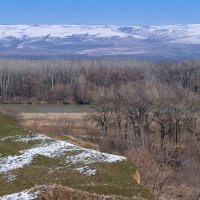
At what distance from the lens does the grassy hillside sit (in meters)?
14.4

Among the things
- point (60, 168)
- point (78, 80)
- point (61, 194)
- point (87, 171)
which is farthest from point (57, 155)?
point (78, 80)

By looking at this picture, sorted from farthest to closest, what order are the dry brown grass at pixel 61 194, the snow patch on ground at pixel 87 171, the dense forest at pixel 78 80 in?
the dense forest at pixel 78 80
the snow patch on ground at pixel 87 171
the dry brown grass at pixel 61 194

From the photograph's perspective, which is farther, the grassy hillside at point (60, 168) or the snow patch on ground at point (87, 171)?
the snow patch on ground at point (87, 171)

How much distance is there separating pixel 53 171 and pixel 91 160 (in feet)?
6.26

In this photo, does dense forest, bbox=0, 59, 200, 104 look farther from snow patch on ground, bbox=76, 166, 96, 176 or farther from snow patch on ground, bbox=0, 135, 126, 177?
snow patch on ground, bbox=76, 166, 96, 176

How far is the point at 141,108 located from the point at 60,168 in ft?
105

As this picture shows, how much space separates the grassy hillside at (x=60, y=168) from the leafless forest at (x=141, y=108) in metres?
4.68

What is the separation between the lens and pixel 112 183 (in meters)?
14.9

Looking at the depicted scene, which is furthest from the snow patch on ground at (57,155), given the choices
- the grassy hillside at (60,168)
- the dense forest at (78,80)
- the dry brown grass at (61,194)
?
the dense forest at (78,80)

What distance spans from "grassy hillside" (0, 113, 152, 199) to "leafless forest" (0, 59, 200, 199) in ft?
15.4

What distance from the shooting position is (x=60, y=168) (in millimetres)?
16922

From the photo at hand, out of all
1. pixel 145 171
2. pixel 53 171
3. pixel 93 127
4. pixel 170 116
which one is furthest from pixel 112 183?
pixel 93 127

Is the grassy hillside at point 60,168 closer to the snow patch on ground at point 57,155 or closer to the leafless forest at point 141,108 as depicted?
the snow patch on ground at point 57,155

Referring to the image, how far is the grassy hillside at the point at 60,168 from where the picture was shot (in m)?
14.4
